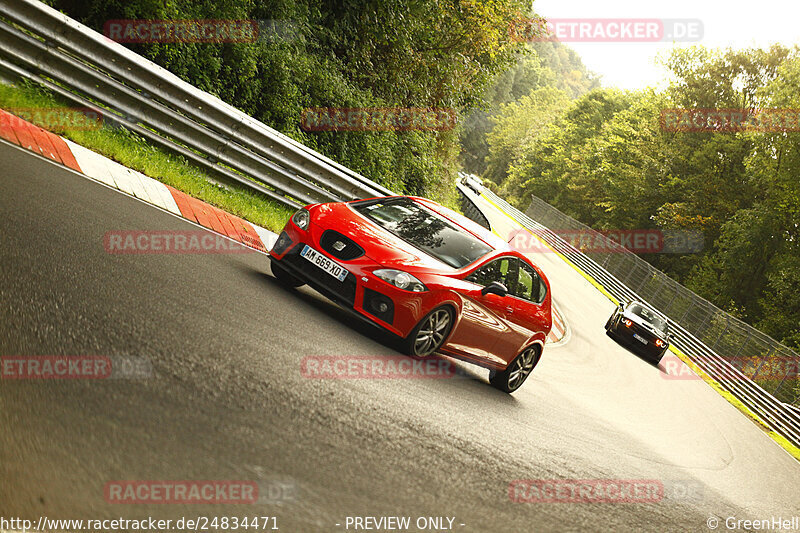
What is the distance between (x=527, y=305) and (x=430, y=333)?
77.7 inches

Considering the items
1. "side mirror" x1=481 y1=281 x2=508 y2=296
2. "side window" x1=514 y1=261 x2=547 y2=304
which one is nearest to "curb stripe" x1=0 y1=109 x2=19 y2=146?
"side mirror" x1=481 y1=281 x2=508 y2=296

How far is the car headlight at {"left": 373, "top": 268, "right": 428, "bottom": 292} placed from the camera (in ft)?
21.9

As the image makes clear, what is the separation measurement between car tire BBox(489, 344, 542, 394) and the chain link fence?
1951 cm

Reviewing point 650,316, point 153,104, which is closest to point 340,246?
point 153,104

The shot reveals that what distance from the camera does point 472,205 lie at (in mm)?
51125

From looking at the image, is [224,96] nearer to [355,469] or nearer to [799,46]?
[355,469]

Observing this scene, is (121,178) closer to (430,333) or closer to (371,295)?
(371,295)

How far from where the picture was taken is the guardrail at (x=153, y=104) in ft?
28.0

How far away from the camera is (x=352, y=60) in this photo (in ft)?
60.8

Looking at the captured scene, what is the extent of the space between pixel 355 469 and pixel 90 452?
1.42 metres

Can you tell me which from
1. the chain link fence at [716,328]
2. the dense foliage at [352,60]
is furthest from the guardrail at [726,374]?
the dense foliage at [352,60]

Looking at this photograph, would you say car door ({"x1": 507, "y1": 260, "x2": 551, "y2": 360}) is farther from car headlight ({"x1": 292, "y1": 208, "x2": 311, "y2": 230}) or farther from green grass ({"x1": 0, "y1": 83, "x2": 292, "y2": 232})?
green grass ({"x1": 0, "y1": 83, "x2": 292, "y2": 232})

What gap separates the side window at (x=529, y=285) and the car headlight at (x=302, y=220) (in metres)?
2.68

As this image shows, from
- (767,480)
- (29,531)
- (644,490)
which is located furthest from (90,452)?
(767,480)
